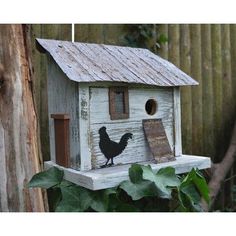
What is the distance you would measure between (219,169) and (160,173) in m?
1.02

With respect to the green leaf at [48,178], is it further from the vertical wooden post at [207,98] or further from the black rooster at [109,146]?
the vertical wooden post at [207,98]

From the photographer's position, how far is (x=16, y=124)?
1.15 metres

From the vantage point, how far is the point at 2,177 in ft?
3.81

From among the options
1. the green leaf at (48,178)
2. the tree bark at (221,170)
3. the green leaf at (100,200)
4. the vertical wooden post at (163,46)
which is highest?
the vertical wooden post at (163,46)

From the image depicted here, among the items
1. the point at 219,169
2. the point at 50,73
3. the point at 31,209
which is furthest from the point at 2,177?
the point at 219,169

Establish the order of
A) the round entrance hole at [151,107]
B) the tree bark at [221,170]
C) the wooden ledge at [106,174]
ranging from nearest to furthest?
the wooden ledge at [106,174] → the round entrance hole at [151,107] → the tree bark at [221,170]

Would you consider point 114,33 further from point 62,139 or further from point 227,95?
point 62,139

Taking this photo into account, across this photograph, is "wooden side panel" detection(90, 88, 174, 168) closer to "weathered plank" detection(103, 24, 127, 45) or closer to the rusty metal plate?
the rusty metal plate

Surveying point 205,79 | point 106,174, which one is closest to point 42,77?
point 106,174

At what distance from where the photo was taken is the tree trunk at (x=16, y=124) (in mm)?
1131

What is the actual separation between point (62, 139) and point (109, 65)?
27cm

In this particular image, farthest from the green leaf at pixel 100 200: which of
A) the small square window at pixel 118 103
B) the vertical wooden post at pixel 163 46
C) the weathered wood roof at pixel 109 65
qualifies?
the vertical wooden post at pixel 163 46

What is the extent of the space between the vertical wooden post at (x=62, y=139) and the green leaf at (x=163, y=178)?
24 centimetres

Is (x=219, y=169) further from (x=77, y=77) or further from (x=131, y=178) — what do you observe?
(x=77, y=77)
